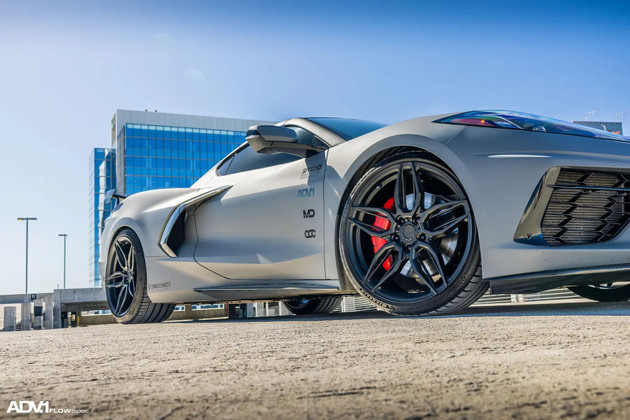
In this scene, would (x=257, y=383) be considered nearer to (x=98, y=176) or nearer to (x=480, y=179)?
(x=480, y=179)

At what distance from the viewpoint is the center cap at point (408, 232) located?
11.7 feet

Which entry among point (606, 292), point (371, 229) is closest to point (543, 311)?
point (371, 229)

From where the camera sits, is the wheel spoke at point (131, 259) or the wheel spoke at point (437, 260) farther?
the wheel spoke at point (131, 259)

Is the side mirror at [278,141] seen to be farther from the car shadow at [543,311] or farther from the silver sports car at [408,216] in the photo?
the car shadow at [543,311]

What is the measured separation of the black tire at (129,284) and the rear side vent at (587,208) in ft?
11.2

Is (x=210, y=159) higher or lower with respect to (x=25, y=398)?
higher

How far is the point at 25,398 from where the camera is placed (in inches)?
59.2

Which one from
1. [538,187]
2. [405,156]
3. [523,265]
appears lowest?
[523,265]

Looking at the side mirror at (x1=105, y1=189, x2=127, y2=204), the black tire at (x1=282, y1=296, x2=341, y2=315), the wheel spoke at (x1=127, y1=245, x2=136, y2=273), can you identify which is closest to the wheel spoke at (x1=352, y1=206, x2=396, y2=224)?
the wheel spoke at (x1=127, y1=245, x2=136, y2=273)

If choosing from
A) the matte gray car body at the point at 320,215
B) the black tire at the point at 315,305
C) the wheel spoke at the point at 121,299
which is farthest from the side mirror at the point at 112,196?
the black tire at the point at 315,305

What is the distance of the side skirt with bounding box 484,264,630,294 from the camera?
3004 millimetres

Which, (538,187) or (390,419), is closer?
(390,419)

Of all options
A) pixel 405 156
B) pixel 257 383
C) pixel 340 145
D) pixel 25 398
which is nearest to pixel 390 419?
pixel 257 383

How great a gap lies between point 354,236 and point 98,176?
9139 cm
